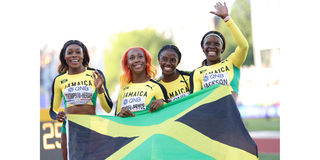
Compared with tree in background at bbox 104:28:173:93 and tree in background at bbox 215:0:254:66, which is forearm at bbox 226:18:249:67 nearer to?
tree in background at bbox 215:0:254:66

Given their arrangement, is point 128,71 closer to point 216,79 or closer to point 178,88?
point 178,88

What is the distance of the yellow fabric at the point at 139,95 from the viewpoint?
177 inches

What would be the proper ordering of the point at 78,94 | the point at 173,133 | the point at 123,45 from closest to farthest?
1. the point at 173,133
2. the point at 78,94
3. the point at 123,45

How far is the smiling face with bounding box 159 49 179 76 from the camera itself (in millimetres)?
4989

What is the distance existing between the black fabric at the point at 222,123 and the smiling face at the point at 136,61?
110cm

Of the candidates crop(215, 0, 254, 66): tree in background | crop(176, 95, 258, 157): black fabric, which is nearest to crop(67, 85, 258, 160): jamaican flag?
crop(176, 95, 258, 157): black fabric

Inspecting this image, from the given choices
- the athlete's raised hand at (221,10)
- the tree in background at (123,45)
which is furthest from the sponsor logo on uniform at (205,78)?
the tree in background at (123,45)

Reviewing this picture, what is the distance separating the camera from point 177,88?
5012mm

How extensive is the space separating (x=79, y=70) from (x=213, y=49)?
6.42ft

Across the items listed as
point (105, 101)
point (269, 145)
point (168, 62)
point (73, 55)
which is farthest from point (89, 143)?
point (269, 145)

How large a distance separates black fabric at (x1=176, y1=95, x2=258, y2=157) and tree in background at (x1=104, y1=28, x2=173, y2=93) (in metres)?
12.6

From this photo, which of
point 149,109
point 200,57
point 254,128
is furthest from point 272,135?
point 149,109

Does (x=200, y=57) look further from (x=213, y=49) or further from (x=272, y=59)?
(x=213, y=49)

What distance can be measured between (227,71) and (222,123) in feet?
3.20
